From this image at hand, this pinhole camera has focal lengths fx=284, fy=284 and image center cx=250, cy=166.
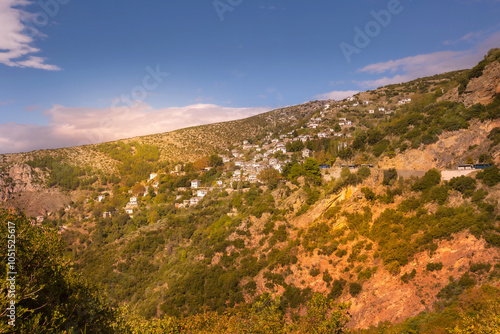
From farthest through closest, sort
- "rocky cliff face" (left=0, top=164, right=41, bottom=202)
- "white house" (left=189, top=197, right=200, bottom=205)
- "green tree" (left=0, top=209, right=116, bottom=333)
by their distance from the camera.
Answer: "rocky cliff face" (left=0, top=164, right=41, bottom=202)
"white house" (left=189, top=197, right=200, bottom=205)
"green tree" (left=0, top=209, right=116, bottom=333)

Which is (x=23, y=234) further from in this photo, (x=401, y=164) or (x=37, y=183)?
(x=37, y=183)

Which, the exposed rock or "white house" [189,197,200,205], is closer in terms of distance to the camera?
the exposed rock

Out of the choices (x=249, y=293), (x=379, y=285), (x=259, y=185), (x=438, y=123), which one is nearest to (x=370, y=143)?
(x=438, y=123)

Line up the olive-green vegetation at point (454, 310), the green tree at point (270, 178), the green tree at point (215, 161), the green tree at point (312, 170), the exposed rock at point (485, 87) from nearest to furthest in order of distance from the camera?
the olive-green vegetation at point (454, 310)
the exposed rock at point (485, 87)
the green tree at point (312, 170)
the green tree at point (270, 178)
the green tree at point (215, 161)

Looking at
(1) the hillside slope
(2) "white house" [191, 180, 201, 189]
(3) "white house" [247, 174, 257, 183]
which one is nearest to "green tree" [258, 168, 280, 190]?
(1) the hillside slope

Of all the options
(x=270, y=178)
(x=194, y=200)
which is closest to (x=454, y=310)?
(x=270, y=178)

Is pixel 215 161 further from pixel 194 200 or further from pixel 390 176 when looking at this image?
pixel 390 176

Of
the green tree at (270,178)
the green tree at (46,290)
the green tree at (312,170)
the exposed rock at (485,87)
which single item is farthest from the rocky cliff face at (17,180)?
the exposed rock at (485,87)

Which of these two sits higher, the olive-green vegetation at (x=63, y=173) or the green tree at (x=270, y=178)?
the olive-green vegetation at (x=63, y=173)

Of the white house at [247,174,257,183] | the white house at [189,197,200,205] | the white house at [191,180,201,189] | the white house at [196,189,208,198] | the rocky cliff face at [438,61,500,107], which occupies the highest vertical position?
the rocky cliff face at [438,61,500,107]

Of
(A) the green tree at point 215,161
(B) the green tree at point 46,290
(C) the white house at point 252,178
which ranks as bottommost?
(C) the white house at point 252,178

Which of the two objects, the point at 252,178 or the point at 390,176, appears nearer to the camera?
the point at 390,176

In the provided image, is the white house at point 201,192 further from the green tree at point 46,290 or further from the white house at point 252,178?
the green tree at point 46,290

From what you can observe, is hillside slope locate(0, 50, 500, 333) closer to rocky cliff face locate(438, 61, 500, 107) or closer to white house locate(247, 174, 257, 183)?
rocky cliff face locate(438, 61, 500, 107)
